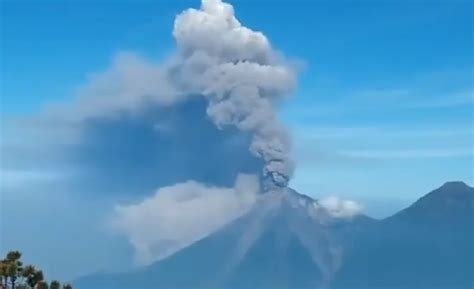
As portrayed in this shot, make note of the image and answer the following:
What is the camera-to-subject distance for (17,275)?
31.5 m

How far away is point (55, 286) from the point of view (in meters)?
32.3

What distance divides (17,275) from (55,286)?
1.44m
